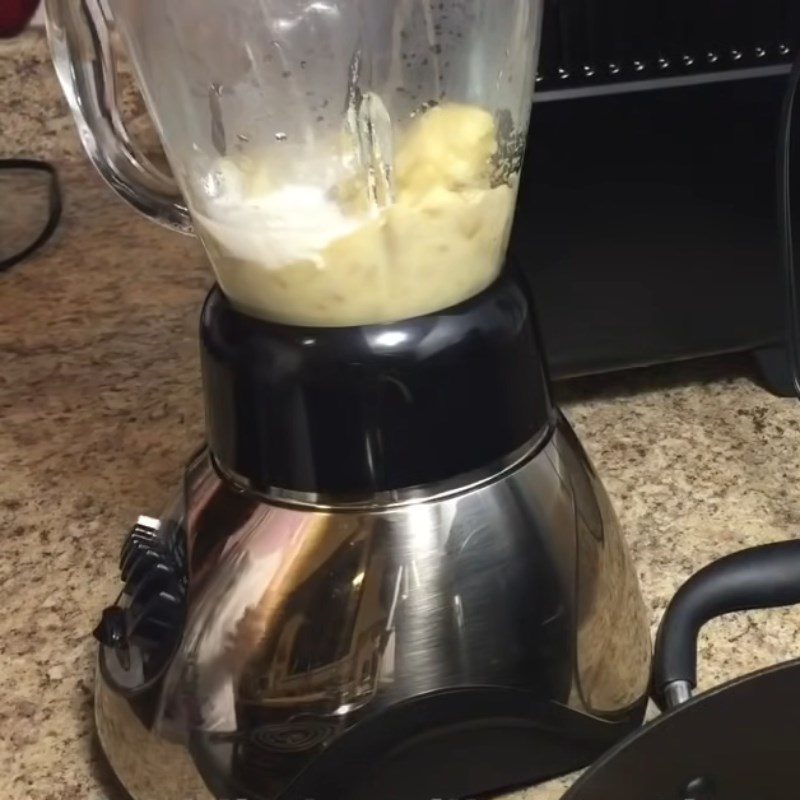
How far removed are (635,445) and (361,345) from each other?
33 centimetres

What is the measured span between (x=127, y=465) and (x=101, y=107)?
289 mm

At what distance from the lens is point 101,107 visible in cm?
45

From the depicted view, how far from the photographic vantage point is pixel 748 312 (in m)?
0.65

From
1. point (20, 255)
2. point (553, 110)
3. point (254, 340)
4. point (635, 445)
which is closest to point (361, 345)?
point (254, 340)

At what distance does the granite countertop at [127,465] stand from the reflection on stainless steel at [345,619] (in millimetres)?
75

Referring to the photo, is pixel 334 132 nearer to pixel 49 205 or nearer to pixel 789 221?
pixel 789 221

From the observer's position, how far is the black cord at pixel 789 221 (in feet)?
1.79

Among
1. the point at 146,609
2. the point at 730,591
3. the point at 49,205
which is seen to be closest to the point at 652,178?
the point at 730,591

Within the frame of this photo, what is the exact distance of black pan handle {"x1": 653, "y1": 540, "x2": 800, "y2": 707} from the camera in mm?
492

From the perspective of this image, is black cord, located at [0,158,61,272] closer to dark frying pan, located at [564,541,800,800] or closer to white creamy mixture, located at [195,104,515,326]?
white creamy mixture, located at [195,104,515,326]

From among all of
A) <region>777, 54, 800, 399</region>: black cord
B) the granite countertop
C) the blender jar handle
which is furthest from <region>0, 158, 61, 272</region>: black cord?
<region>777, 54, 800, 399</region>: black cord

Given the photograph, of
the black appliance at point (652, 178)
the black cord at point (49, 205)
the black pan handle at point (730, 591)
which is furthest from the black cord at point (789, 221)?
the black cord at point (49, 205)

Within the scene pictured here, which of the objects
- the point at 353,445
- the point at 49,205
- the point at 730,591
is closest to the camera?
the point at 353,445

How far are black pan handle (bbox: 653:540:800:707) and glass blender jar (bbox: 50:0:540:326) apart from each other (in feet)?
0.63
